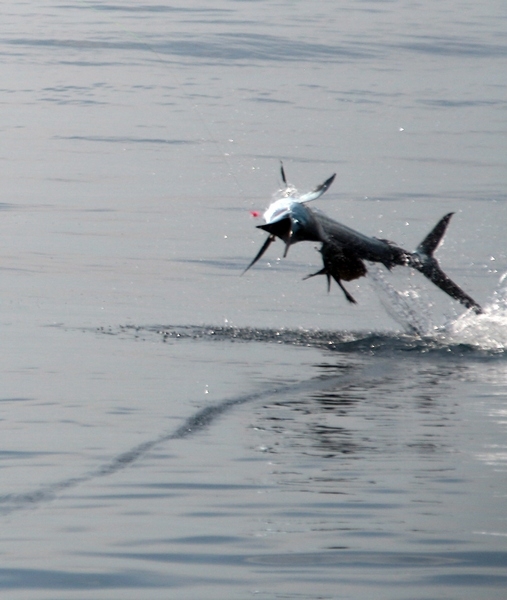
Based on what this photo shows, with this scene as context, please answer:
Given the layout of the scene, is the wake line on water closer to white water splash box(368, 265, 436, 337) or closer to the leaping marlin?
the leaping marlin

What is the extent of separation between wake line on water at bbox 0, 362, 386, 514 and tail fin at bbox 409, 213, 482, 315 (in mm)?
1329

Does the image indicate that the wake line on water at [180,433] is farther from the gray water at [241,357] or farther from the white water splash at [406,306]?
the white water splash at [406,306]

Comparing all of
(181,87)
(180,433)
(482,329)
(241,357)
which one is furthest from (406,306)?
(181,87)

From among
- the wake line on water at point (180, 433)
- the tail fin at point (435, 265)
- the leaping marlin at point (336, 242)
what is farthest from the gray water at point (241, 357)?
the leaping marlin at point (336, 242)

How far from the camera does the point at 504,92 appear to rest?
32938 millimetres

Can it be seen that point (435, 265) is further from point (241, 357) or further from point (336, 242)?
point (241, 357)

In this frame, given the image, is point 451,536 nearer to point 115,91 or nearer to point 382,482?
point 382,482

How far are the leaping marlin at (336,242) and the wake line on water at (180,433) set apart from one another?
86 centimetres

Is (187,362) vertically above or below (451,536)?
below

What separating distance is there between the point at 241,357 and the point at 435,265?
7.15 ft

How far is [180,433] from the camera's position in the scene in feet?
26.2

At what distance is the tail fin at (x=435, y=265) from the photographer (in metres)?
11.8

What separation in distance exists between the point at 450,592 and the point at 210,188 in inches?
605

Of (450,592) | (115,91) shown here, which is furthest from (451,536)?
(115,91)
